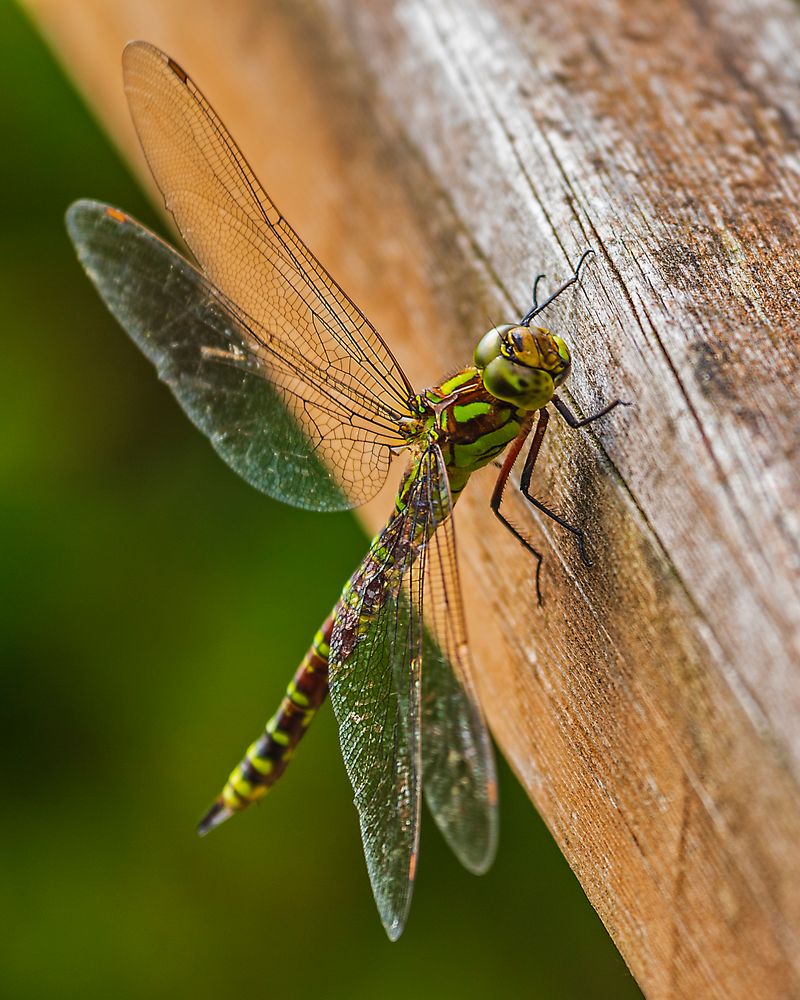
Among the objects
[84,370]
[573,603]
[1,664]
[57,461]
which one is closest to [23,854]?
[1,664]

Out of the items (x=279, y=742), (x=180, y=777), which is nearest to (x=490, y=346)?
(x=279, y=742)

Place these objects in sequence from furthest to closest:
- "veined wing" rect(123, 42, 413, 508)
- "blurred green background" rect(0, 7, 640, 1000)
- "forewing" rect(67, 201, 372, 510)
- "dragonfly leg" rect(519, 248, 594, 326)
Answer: "blurred green background" rect(0, 7, 640, 1000) → "forewing" rect(67, 201, 372, 510) → "veined wing" rect(123, 42, 413, 508) → "dragonfly leg" rect(519, 248, 594, 326)

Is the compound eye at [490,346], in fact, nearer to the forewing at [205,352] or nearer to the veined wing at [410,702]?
the veined wing at [410,702]

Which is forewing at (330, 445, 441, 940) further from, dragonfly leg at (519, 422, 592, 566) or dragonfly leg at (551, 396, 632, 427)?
dragonfly leg at (551, 396, 632, 427)

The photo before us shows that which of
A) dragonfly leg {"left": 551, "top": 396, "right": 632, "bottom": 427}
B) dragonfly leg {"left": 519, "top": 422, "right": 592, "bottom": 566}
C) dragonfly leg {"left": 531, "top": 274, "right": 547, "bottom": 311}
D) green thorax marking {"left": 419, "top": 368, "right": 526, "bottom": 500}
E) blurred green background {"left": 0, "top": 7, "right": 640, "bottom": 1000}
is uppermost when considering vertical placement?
dragonfly leg {"left": 531, "top": 274, "right": 547, "bottom": 311}

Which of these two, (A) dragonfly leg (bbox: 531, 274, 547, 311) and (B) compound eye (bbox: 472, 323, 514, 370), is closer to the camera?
(A) dragonfly leg (bbox: 531, 274, 547, 311)

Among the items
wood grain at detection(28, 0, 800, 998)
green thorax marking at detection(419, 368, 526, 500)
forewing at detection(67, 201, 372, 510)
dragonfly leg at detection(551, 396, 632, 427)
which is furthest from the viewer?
forewing at detection(67, 201, 372, 510)

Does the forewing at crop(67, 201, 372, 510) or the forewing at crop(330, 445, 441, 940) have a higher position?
the forewing at crop(67, 201, 372, 510)

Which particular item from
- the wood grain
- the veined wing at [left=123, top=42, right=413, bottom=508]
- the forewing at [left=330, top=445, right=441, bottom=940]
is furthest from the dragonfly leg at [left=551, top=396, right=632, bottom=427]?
the veined wing at [left=123, top=42, right=413, bottom=508]
